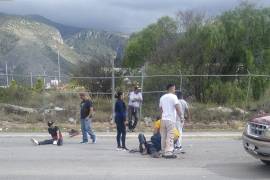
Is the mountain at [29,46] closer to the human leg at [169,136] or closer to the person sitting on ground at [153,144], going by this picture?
the person sitting on ground at [153,144]

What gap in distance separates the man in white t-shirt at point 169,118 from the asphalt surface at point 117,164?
33 centimetres

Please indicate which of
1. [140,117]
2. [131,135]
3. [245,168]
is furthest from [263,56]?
[245,168]

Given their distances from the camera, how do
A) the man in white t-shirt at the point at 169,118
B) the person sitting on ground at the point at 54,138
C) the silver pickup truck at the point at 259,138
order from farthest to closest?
the person sitting on ground at the point at 54,138, the man in white t-shirt at the point at 169,118, the silver pickup truck at the point at 259,138

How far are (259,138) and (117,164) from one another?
3030 mm

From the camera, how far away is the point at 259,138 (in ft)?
33.9

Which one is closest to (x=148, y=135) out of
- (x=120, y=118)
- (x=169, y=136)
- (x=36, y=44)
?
(x=120, y=118)

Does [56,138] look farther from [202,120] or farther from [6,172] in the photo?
[202,120]

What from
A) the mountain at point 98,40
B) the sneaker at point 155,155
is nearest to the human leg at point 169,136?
the sneaker at point 155,155

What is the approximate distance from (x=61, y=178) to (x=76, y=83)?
17.3 m

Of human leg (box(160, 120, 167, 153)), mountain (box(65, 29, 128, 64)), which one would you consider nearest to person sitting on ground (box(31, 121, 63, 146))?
human leg (box(160, 120, 167, 153))

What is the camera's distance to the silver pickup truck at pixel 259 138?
33.3ft

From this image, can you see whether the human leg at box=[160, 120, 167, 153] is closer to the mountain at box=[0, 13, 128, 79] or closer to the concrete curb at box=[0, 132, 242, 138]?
the concrete curb at box=[0, 132, 242, 138]

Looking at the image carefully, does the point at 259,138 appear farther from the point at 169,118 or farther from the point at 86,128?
the point at 86,128

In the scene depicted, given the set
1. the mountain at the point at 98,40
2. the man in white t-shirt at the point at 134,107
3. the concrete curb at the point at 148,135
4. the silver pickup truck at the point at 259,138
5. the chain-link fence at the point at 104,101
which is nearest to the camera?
the silver pickup truck at the point at 259,138
